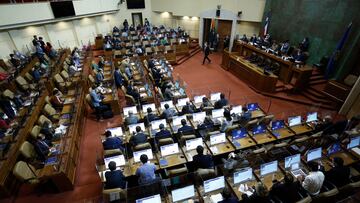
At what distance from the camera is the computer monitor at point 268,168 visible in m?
5.44

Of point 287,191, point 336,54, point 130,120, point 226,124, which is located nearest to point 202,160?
point 226,124

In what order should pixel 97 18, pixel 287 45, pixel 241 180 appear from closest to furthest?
pixel 241 180, pixel 287 45, pixel 97 18

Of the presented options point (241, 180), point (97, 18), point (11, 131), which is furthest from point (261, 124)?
point (97, 18)

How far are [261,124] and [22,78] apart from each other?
11.4 m

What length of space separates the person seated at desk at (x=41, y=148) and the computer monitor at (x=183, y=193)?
424cm

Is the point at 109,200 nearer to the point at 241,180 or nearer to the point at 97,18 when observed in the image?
the point at 241,180

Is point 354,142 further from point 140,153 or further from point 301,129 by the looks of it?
point 140,153

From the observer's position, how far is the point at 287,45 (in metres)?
13.5

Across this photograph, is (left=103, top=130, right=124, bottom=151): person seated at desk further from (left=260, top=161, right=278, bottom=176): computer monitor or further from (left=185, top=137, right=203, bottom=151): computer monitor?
(left=260, top=161, right=278, bottom=176): computer monitor

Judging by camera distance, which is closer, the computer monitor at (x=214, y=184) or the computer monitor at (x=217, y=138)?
the computer monitor at (x=214, y=184)

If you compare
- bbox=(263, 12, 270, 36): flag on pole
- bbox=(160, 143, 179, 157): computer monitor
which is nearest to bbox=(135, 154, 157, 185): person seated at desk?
bbox=(160, 143, 179, 157): computer monitor

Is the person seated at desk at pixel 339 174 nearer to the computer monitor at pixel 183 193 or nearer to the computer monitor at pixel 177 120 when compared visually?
the computer monitor at pixel 183 193

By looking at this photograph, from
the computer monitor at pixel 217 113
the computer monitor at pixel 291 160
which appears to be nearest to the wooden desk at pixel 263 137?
the computer monitor at pixel 291 160

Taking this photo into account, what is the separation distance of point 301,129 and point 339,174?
7.81 feet
